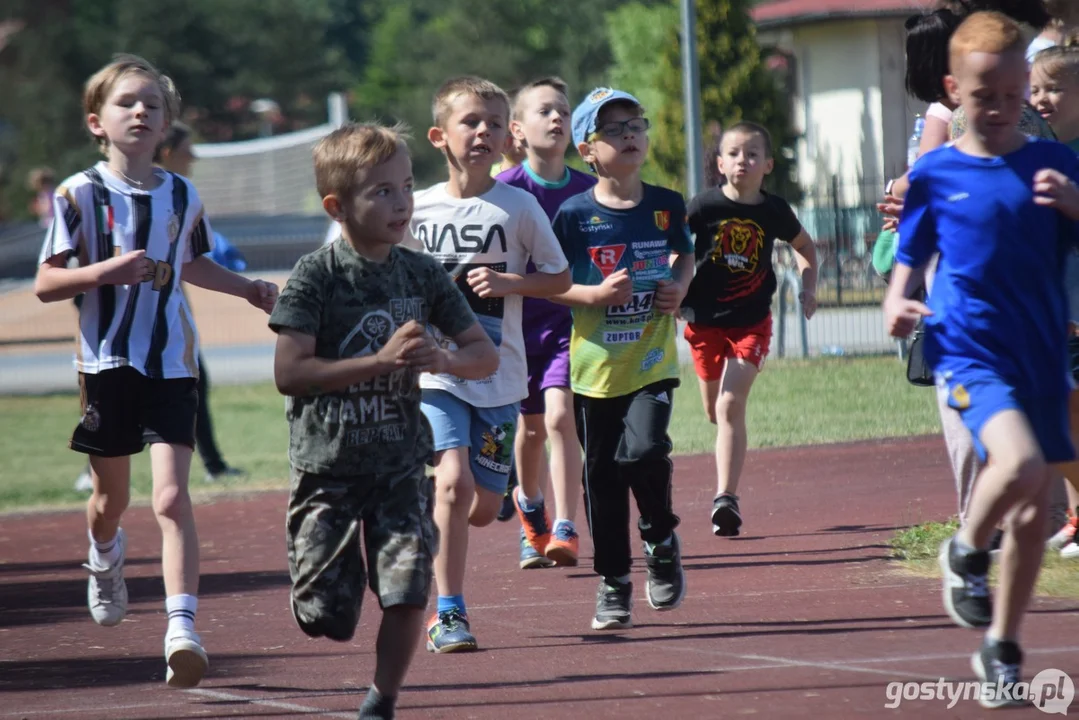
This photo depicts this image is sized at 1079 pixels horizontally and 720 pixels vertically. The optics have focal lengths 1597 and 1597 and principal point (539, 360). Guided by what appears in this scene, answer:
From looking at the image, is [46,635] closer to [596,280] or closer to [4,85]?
[596,280]

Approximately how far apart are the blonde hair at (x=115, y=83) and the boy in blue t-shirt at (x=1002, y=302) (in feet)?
9.29

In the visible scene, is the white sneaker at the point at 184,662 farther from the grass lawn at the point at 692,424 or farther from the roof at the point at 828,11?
the roof at the point at 828,11

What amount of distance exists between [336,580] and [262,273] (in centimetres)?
3843

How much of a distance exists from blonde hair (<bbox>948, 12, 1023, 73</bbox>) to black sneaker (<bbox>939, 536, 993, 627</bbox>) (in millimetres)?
1463

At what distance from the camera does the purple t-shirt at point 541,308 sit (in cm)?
766

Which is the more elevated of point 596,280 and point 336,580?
point 596,280

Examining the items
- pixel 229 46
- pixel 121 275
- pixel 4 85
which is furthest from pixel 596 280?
pixel 229 46

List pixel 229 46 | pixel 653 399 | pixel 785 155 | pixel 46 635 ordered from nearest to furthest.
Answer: pixel 653 399 → pixel 46 635 → pixel 785 155 → pixel 229 46

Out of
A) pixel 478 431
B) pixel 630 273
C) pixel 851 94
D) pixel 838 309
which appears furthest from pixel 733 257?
pixel 851 94

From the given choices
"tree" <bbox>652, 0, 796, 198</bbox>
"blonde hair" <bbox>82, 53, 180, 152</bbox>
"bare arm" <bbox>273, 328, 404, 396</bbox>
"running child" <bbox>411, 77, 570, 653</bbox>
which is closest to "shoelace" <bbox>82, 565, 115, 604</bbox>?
"running child" <bbox>411, 77, 570, 653</bbox>

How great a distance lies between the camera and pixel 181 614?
17.4 ft

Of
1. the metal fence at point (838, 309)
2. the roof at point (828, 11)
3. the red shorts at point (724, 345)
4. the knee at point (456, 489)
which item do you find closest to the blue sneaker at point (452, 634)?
the knee at point (456, 489)

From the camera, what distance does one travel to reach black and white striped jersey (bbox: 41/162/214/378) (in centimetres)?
569

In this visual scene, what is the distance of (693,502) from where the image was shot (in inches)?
368
